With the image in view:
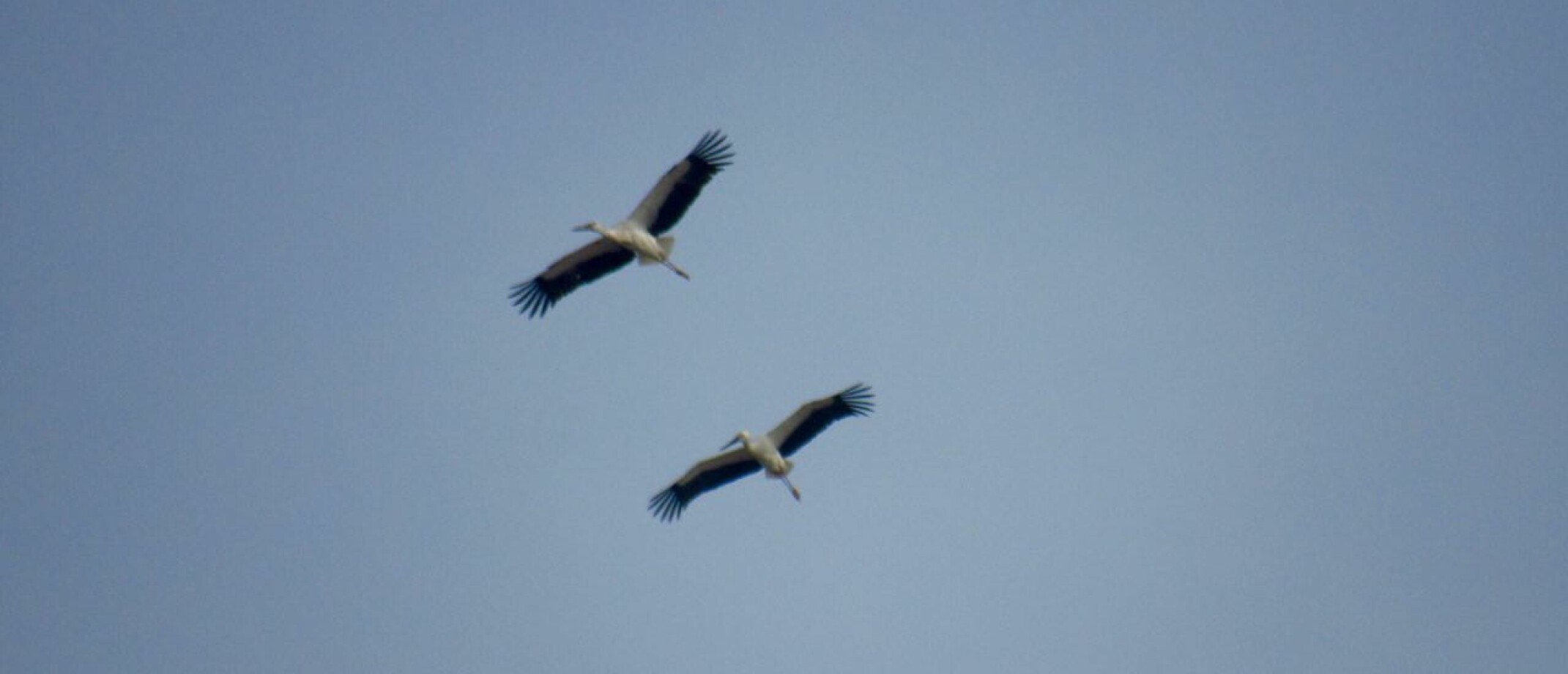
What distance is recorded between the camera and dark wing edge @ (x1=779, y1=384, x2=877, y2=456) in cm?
2144

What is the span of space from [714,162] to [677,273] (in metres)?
1.52

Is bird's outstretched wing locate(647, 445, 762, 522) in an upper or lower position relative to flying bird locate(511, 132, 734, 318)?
lower

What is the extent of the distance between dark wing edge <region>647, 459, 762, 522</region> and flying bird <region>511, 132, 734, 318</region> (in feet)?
9.98

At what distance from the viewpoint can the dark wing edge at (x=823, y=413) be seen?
2144cm

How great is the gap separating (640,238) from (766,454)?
3.31m

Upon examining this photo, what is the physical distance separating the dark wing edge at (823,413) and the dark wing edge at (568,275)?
3.00 metres

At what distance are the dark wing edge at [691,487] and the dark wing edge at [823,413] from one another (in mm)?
700

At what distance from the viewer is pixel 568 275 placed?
21.6 metres

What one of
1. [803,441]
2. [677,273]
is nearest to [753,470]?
[803,441]

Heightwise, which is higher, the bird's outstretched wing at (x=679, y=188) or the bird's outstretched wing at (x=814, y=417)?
the bird's outstretched wing at (x=679, y=188)

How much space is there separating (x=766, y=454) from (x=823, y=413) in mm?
914

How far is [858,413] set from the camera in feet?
70.5

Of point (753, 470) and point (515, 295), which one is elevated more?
point (515, 295)

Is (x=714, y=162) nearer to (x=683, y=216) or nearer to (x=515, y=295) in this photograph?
(x=683, y=216)
